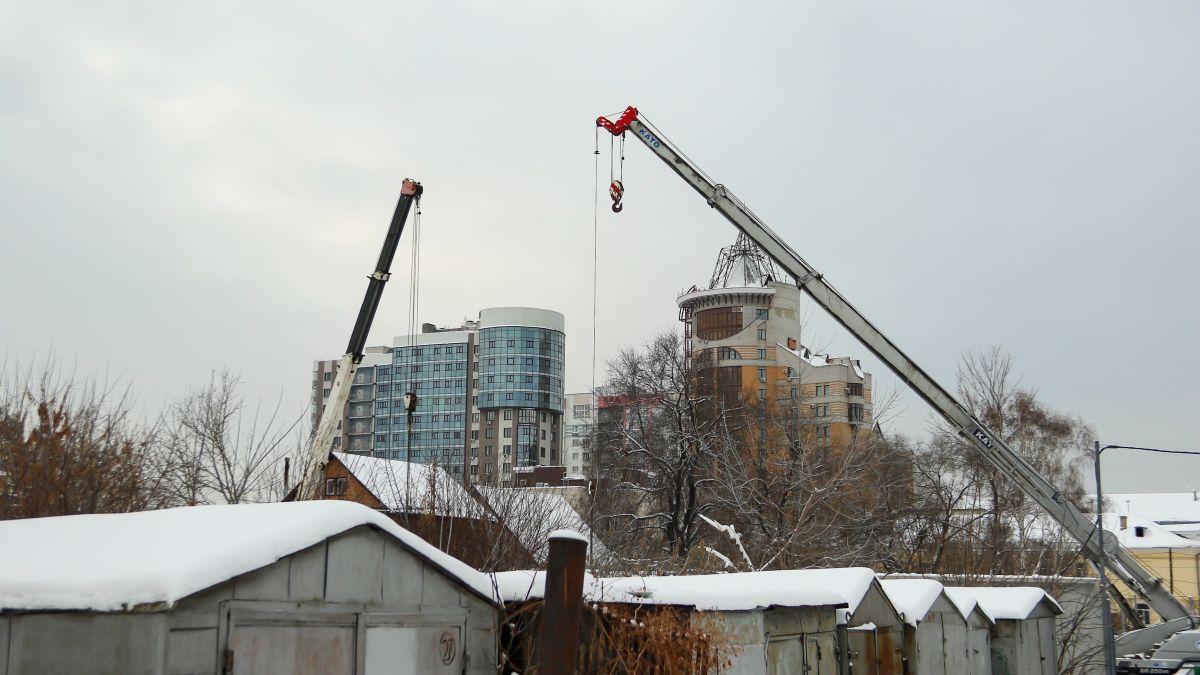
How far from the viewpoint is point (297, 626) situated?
770 cm

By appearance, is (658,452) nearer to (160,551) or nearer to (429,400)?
(160,551)

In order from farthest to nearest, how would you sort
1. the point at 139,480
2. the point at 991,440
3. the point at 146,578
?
the point at 991,440 < the point at 139,480 < the point at 146,578

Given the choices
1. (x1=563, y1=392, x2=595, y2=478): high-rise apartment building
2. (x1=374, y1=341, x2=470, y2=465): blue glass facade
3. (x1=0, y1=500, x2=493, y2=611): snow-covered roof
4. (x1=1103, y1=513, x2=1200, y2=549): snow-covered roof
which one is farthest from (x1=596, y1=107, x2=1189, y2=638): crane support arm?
(x1=563, y1=392, x2=595, y2=478): high-rise apartment building

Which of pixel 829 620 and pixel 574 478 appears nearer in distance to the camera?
pixel 829 620

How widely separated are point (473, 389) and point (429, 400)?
578cm

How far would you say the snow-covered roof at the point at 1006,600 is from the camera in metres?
18.8

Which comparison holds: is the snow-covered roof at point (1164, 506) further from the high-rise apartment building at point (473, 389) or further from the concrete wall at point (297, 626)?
the concrete wall at point (297, 626)

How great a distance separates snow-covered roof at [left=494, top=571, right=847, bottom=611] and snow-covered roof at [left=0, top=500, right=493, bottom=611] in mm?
959

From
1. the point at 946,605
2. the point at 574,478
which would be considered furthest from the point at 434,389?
the point at 946,605

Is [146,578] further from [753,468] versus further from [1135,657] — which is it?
[753,468]

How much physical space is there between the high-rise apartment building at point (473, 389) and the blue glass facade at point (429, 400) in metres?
→ 0.12

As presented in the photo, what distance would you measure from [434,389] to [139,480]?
99.2m

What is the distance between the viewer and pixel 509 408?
4601 inches

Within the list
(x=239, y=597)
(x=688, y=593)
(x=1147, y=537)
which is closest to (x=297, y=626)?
(x=239, y=597)
